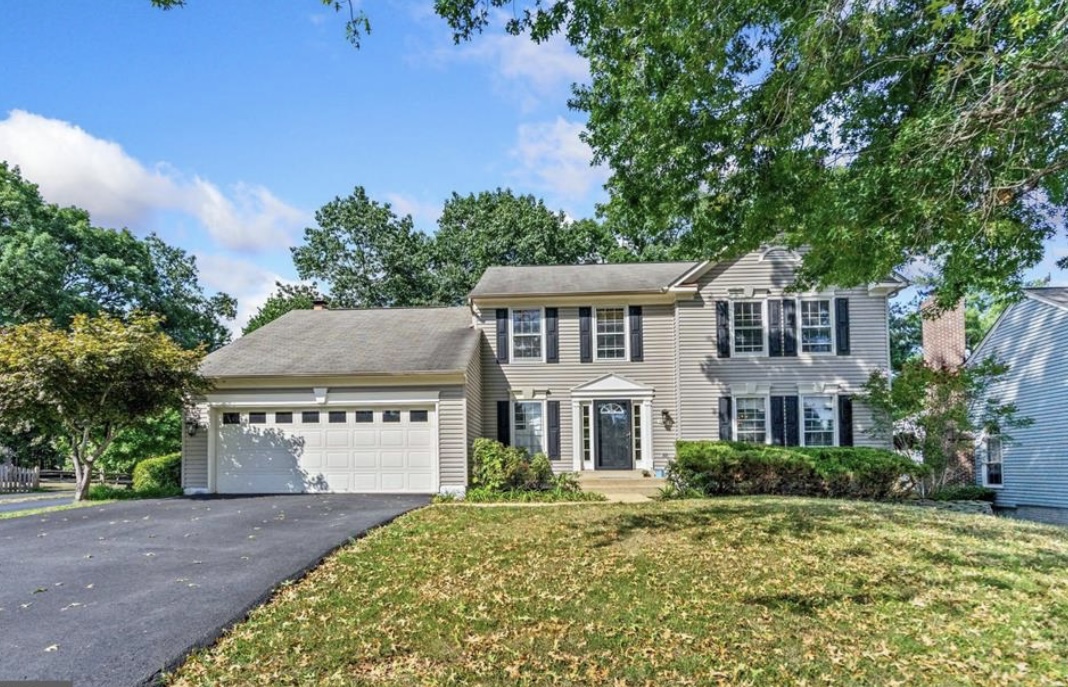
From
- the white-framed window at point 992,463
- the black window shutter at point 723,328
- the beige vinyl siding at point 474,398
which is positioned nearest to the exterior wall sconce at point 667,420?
the black window shutter at point 723,328

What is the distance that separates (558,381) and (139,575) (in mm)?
11107

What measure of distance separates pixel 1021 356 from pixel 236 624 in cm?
1953

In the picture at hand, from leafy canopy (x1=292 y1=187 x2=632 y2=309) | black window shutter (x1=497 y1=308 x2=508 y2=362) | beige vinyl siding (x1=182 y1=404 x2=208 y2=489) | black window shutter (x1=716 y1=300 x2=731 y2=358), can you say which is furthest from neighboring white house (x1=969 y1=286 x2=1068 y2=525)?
beige vinyl siding (x1=182 y1=404 x2=208 y2=489)

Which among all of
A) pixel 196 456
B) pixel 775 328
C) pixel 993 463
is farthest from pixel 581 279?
pixel 993 463

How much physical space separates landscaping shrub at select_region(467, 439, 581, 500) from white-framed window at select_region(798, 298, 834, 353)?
703cm

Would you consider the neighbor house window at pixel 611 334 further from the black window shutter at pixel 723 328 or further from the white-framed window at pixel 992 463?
the white-framed window at pixel 992 463

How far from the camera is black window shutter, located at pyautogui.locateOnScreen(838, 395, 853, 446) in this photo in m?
15.5

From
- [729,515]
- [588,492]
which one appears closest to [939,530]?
[729,515]

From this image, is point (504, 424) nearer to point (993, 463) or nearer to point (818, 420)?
point (818, 420)

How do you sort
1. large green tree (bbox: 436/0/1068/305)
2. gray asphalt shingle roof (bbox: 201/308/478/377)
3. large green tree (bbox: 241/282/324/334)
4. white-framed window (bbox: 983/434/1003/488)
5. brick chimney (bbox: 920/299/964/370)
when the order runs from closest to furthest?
large green tree (bbox: 436/0/1068/305)
gray asphalt shingle roof (bbox: 201/308/478/377)
white-framed window (bbox: 983/434/1003/488)
brick chimney (bbox: 920/299/964/370)
large green tree (bbox: 241/282/324/334)

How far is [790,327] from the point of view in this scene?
52.6 feet

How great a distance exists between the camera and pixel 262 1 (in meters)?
6.88

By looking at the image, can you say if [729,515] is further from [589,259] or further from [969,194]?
[589,259]

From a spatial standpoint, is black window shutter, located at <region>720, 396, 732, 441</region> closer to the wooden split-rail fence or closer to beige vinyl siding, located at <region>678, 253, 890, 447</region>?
beige vinyl siding, located at <region>678, 253, 890, 447</region>
